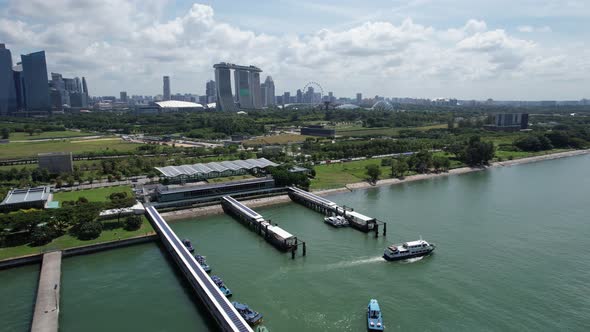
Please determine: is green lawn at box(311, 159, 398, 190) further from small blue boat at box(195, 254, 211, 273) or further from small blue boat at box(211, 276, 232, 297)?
small blue boat at box(211, 276, 232, 297)

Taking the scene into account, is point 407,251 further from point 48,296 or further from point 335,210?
Result: point 48,296

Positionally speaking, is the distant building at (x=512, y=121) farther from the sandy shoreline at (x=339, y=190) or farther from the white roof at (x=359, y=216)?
the white roof at (x=359, y=216)

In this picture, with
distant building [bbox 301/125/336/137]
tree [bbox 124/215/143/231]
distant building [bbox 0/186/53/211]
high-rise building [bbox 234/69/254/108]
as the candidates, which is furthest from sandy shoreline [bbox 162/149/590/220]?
high-rise building [bbox 234/69/254/108]

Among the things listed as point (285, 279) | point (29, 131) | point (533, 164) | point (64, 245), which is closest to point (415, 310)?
point (285, 279)

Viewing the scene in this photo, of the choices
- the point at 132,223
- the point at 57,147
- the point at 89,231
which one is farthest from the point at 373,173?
the point at 57,147

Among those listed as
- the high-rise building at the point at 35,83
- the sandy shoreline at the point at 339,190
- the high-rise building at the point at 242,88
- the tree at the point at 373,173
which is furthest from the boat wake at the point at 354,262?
the high-rise building at the point at 242,88

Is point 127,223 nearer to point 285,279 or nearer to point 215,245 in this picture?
point 215,245
